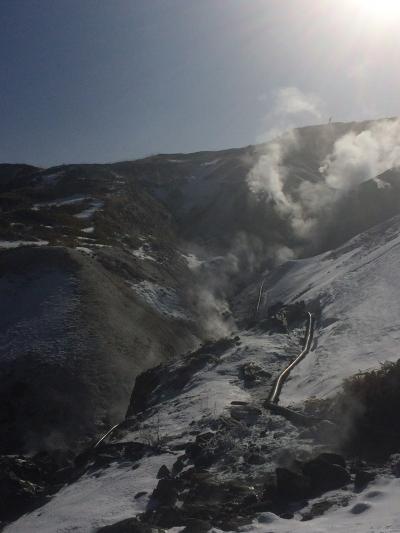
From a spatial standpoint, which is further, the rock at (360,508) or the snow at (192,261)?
the snow at (192,261)

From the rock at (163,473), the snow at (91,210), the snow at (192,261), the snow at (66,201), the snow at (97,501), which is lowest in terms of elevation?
the snow at (97,501)

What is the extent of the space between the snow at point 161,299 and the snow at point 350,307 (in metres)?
7.88

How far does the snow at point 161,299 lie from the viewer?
4019 cm

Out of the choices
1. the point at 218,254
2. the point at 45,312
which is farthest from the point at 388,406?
the point at 218,254

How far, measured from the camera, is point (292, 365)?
2325cm

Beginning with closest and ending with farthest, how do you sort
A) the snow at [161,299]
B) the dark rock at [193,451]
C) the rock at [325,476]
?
the rock at [325,476]
the dark rock at [193,451]
the snow at [161,299]

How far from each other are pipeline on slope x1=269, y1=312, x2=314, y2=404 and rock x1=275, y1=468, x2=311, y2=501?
657 cm

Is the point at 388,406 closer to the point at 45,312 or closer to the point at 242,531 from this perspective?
the point at 242,531

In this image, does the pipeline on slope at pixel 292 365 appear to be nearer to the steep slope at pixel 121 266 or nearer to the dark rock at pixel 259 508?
the steep slope at pixel 121 266

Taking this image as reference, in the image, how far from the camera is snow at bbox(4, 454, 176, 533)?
13.2 meters

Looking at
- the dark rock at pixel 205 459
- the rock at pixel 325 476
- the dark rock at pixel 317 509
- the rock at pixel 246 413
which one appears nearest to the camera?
the dark rock at pixel 317 509

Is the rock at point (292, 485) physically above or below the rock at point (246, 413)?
below

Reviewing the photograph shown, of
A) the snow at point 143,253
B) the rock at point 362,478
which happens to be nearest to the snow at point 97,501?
the rock at point 362,478

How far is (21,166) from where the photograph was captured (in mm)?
131875
